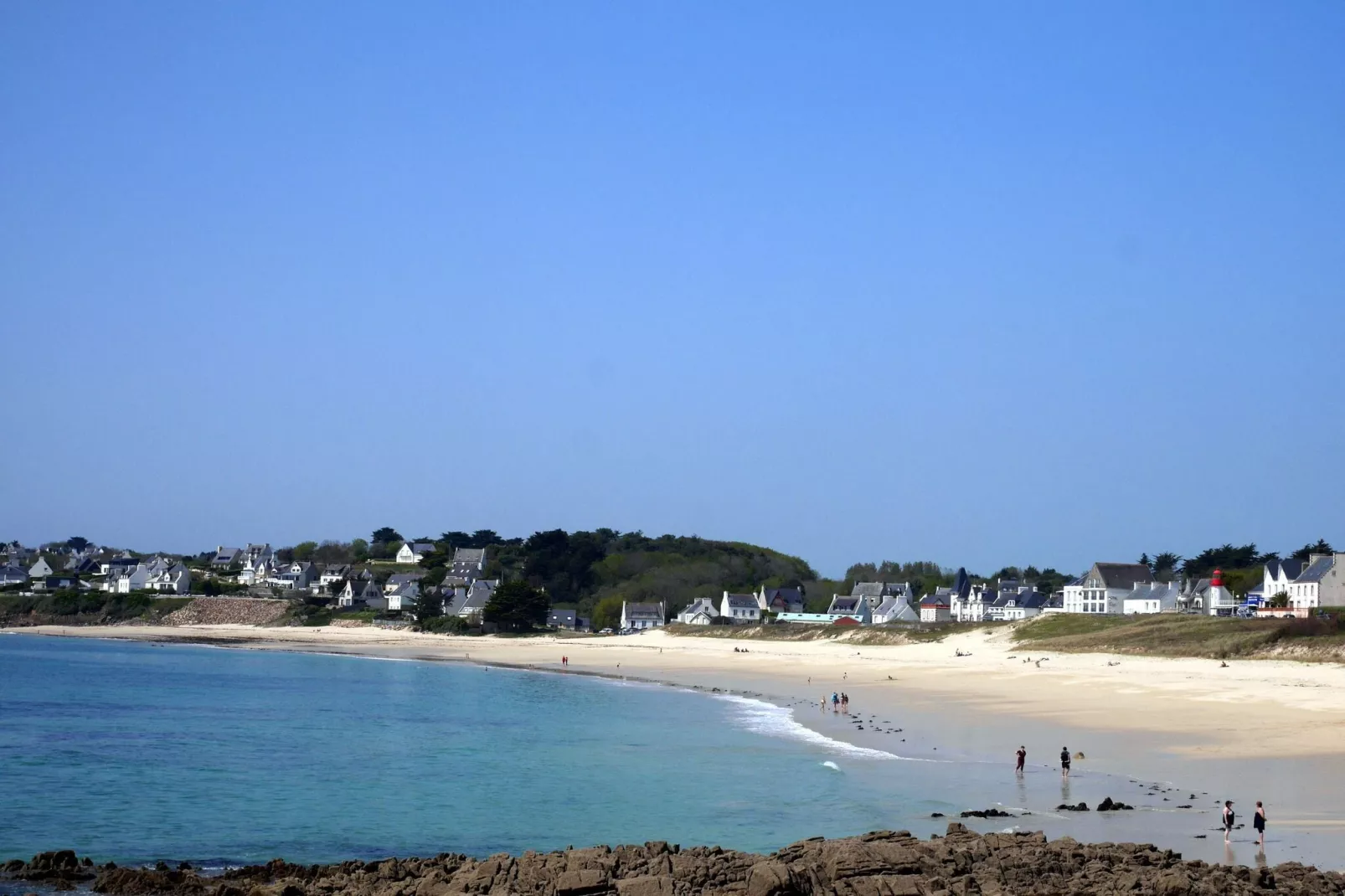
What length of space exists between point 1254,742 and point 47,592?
414 ft

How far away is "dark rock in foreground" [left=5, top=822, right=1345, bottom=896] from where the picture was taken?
41.7ft

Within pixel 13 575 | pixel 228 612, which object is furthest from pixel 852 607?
pixel 13 575

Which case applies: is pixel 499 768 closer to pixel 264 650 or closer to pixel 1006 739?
pixel 1006 739

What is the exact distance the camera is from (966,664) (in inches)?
2063

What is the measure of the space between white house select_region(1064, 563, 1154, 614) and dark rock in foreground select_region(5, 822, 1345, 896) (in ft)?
210

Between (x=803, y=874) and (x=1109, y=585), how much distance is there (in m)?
68.5

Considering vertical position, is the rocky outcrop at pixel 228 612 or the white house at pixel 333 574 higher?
the white house at pixel 333 574

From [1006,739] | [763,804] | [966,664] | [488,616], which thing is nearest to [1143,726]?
[1006,739]

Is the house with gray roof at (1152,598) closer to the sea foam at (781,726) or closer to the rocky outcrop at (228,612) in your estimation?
the sea foam at (781,726)

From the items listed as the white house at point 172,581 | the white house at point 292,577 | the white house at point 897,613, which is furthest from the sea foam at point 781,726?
the white house at point 172,581

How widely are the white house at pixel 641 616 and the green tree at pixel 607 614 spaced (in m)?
1.25

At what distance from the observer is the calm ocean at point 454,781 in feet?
61.4

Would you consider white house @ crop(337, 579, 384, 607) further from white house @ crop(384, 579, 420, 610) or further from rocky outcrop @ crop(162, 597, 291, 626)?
rocky outcrop @ crop(162, 597, 291, 626)

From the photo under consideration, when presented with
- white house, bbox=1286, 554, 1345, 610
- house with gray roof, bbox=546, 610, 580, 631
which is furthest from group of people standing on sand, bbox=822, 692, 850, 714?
house with gray roof, bbox=546, 610, 580, 631
